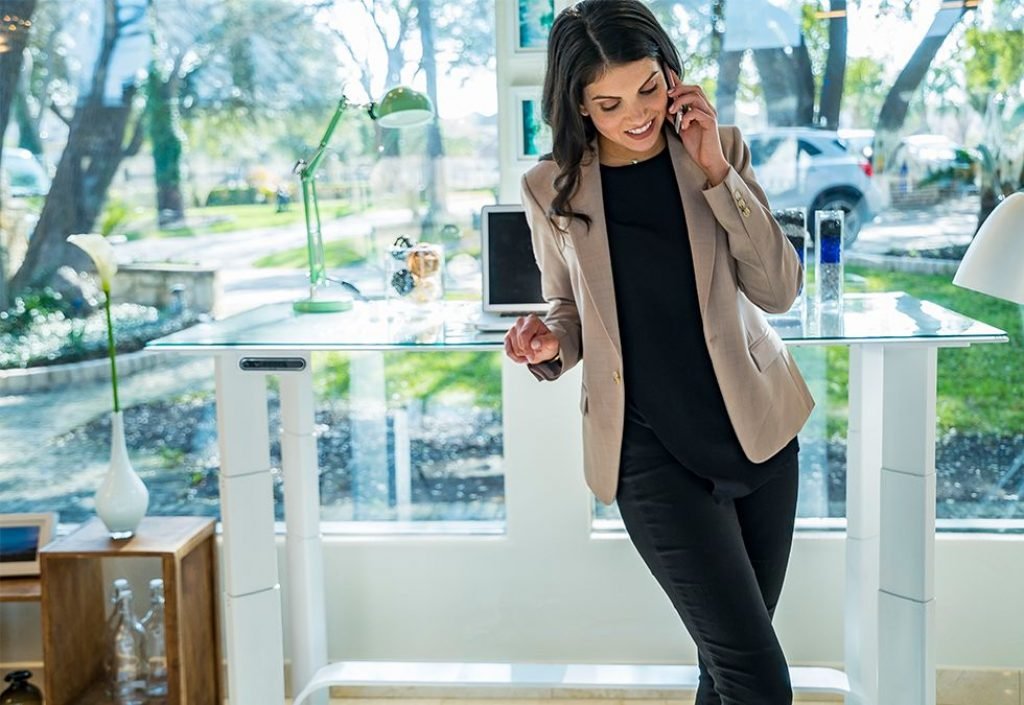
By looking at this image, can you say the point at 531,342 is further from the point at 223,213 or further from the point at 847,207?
the point at 223,213

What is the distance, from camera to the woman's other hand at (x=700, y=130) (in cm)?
181

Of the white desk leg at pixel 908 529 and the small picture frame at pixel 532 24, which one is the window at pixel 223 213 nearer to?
the small picture frame at pixel 532 24

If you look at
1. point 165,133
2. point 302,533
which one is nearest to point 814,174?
point 302,533

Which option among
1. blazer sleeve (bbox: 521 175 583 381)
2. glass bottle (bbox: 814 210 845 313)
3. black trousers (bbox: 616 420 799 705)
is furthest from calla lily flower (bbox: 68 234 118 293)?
glass bottle (bbox: 814 210 845 313)

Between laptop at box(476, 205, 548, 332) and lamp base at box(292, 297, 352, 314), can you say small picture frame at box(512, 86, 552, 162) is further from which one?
lamp base at box(292, 297, 352, 314)

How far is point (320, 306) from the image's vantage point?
8.54 ft

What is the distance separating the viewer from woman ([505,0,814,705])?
5.87 ft

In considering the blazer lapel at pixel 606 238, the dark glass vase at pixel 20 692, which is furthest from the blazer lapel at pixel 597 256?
the dark glass vase at pixel 20 692

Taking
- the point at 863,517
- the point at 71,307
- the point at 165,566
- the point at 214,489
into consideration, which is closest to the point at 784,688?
the point at 863,517

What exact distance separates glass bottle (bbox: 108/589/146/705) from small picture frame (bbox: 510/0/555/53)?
1.52 meters

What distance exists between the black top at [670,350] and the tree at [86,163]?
1.56 m

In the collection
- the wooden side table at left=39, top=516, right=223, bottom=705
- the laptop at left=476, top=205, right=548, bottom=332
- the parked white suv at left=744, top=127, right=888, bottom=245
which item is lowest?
the wooden side table at left=39, top=516, right=223, bottom=705

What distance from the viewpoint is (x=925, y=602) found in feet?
7.44

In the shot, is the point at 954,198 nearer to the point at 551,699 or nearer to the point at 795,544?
the point at 795,544
